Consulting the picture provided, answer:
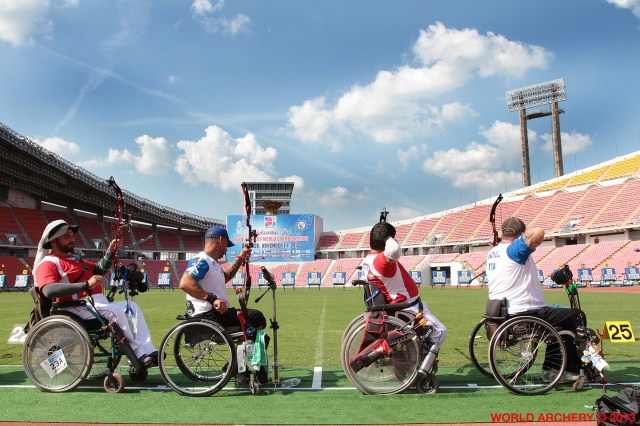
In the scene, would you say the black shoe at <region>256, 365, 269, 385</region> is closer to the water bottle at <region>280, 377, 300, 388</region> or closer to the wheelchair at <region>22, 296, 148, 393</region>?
the water bottle at <region>280, 377, 300, 388</region>

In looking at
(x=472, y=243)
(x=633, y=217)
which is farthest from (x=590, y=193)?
(x=472, y=243)

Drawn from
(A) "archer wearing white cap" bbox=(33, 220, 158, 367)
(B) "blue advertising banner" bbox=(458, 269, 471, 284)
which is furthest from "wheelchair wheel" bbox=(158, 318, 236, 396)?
(B) "blue advertising banner" bbox=(458, 269, 471, 284)

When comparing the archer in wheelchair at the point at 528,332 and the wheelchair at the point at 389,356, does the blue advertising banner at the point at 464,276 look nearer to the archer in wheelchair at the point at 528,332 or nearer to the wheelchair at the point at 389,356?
the archer in wheelchair at the point at 528,332

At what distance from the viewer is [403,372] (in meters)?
4.30

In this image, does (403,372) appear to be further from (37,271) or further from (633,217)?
(633,217)

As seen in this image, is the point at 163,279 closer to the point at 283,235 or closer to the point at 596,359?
the point at 283,235

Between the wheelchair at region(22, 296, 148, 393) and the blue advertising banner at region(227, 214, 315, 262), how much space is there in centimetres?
4298

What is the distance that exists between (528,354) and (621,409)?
1296 millimetres

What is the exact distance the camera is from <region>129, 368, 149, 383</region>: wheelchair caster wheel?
469 cm

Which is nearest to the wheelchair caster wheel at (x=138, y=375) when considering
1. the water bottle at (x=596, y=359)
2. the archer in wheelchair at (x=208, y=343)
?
the archer in wheelchair at (x=208, y=343)

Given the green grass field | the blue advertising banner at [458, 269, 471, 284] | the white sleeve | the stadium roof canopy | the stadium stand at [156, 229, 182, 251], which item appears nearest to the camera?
the green grass field

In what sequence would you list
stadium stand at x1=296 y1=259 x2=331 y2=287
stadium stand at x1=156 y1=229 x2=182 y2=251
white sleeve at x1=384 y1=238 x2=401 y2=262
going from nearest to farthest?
1. white sleeve at x1=384 y1=238 x2=401 y2=262
2. stadium stand at x1=296 y1=259 x2=331 y2=287
3. stadium stand at x1=156 y1=229 x2=182 y2=251

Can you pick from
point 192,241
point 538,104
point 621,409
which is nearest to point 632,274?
point 621,409

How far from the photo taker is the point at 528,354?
4.23 m
